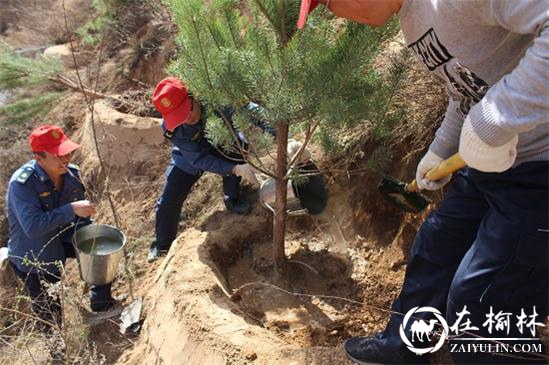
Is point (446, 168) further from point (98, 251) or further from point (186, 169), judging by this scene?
point (98, 251)

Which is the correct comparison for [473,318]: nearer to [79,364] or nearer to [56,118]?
[79,364]

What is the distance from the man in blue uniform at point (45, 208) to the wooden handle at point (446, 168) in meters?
2.25

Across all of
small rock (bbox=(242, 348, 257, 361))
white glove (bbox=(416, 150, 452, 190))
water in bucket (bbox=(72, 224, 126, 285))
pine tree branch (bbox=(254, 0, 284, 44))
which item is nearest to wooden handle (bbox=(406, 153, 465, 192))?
white glove (bbox=(416, 150, 452, 190))

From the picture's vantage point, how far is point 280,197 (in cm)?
278

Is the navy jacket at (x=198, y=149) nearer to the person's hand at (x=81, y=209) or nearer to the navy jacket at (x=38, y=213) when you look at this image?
the person's hand at (x=81, y=209)

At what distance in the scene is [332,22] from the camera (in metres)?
2.32

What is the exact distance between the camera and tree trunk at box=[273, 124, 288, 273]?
2613 millimetres

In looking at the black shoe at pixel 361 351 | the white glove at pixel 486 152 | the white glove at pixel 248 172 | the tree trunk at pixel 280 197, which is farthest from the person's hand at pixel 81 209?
the white glove at pixel 486 152

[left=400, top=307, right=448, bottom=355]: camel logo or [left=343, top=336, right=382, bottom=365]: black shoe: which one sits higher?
[left=400, top=307, right=448, bottom=355]: camel logo

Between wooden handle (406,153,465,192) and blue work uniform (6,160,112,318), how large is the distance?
226 cm

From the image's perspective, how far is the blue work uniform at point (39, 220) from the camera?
3385 millimetres

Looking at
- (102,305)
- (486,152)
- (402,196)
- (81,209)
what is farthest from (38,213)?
(486,152)

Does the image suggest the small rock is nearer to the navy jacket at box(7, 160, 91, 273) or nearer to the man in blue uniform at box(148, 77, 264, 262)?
the man in blue uniform at box(148, 77, 264, 262)

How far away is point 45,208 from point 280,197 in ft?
5.62
